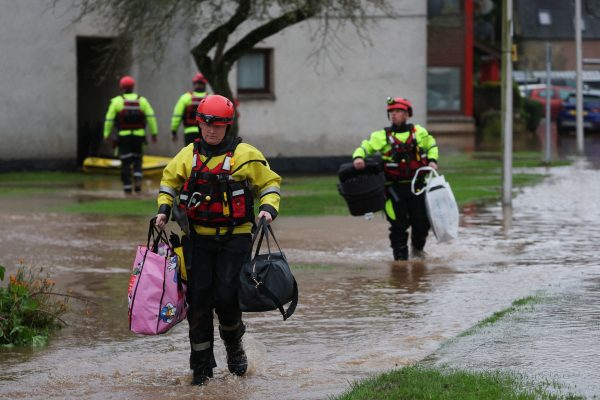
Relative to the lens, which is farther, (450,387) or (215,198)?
(215,198)

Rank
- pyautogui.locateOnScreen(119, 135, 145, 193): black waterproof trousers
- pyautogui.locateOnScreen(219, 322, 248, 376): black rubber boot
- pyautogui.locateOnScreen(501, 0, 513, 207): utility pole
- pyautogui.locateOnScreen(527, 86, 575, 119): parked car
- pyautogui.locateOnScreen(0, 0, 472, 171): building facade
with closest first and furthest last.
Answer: pyautogui.locateOnScreen(219, 322, 248, 376): black rubber boot
pyautogui.locateOnScreen(501, 0, 513, 207): utility pole
pyautogui.locateOnScreen(119, 135, 145, 193): black waterproof trousers
pyautogui.locateOnScreen(0, 0, 472, 171): building facade
pyautogui.locateOnScreen(527, 86, 575, 119): parked car

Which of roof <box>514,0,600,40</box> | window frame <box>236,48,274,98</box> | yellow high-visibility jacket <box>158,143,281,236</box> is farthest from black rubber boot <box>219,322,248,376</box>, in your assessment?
roof <box>514,0,600,40</box>

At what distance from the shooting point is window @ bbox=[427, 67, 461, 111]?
5047 centimetres

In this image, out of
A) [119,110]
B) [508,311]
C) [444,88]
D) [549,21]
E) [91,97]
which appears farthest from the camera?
[549,21]

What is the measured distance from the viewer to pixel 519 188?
74.8 ft

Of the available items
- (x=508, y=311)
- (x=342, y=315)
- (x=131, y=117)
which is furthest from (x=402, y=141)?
(x=131, y=117)

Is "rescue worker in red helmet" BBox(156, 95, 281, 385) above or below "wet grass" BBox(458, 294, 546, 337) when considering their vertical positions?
above

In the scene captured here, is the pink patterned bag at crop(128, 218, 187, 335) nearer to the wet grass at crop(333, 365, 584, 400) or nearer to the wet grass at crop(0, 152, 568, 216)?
the wet grass at crop(333, 365, 584, 400)

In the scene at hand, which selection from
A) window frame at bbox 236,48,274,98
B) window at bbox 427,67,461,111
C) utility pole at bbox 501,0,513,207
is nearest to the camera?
utility pole at bbox 501,0,513,207

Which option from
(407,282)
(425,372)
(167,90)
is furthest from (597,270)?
(167,90)

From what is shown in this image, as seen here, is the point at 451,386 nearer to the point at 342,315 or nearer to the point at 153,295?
the point at 153,295

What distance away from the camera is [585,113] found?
47156mm

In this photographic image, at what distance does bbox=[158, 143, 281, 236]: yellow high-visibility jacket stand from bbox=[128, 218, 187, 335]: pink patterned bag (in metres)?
0.33

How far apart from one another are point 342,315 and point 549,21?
73.7 m
